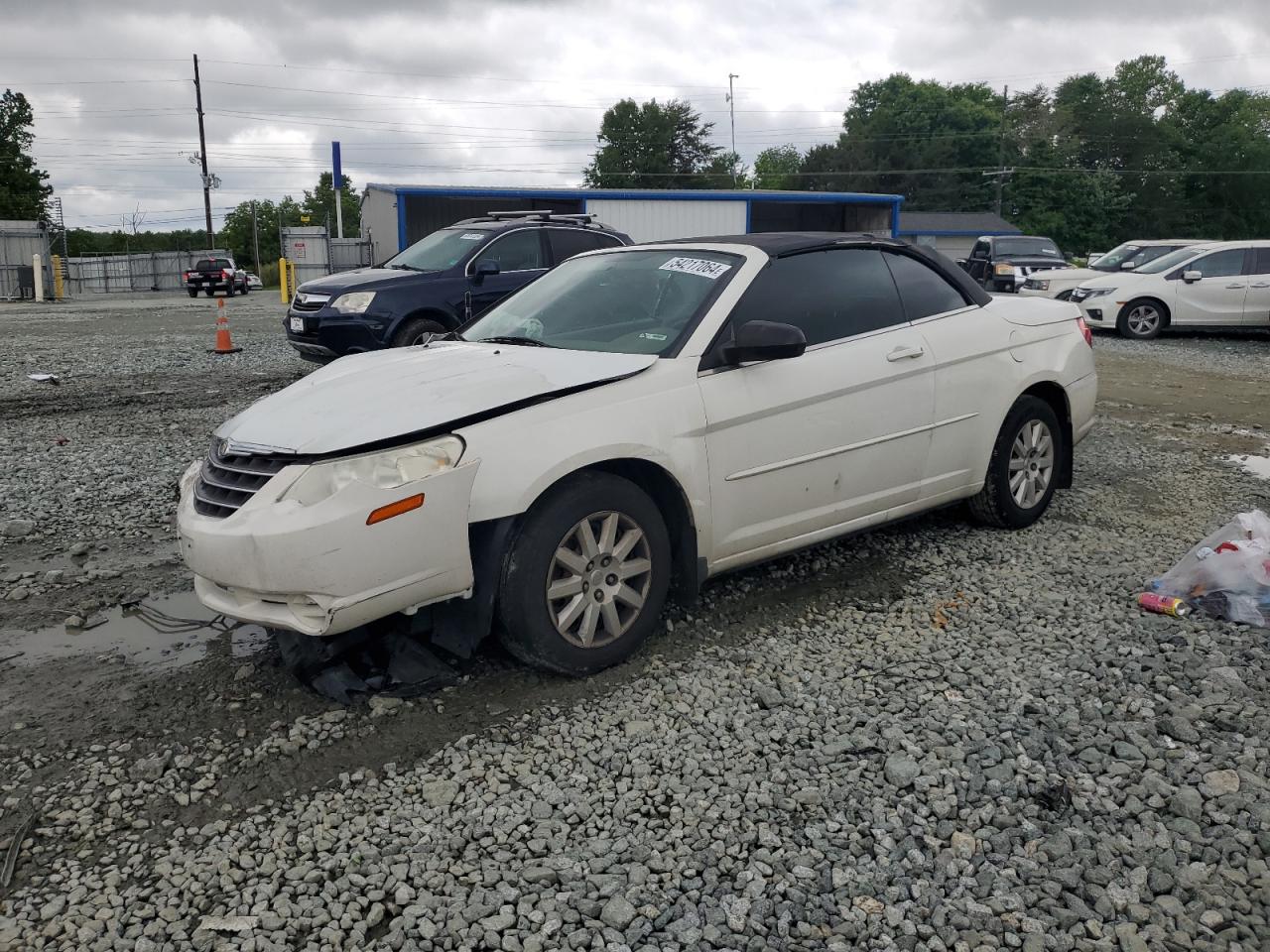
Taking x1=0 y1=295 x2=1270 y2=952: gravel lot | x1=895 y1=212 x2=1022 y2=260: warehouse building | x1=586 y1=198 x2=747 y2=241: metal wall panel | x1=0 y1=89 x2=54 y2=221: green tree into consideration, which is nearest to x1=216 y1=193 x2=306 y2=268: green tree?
x1=0 y1=89 x2=54 y2=221: green tree

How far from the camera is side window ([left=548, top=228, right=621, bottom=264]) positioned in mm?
11969

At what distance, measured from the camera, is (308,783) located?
10.6 ft

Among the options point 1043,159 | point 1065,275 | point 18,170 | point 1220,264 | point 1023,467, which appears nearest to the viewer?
point 1023,467

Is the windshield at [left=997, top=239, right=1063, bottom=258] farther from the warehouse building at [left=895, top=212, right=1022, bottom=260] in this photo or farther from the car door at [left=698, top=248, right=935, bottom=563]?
the warehouse building at [left=895, top=212, right=1022, bottom=260]

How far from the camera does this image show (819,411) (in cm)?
451

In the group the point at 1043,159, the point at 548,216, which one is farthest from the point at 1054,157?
the point at 548,216

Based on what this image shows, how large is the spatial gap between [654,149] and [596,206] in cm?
6333

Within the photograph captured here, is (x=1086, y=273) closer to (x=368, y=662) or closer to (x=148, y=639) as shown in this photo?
(x=368, y=662)

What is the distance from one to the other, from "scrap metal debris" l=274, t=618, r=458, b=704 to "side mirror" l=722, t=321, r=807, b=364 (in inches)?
66.0

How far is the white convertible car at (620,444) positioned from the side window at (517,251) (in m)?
6.43

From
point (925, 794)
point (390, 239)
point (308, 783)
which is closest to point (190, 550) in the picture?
point (308, 783)

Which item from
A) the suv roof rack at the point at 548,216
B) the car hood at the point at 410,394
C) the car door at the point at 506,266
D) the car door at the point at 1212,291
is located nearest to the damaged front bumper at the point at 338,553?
the car hood at the point at 410,394

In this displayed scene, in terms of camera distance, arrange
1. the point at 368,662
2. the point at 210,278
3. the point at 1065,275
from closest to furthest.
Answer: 1. the point at 368,662
2. the point at 1065,275
3. the point at 210,278

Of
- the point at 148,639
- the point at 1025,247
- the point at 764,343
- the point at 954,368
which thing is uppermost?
the point at 1025,247
